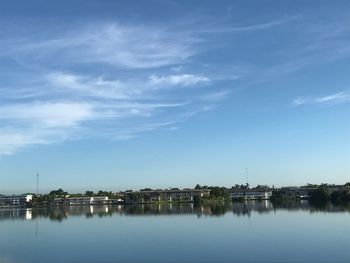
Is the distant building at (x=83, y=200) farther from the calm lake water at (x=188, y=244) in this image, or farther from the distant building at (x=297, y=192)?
the calm lake water at (x=188, y=244)

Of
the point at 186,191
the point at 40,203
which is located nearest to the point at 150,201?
the point at 186,191

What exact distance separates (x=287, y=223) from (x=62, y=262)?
66.0 ft

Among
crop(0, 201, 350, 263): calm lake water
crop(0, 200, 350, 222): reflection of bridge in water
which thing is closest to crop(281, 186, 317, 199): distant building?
crop(0, 200, 350, 222): reflection of bridge in water

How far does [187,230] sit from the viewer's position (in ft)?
109

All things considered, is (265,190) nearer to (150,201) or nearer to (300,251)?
(150,201)

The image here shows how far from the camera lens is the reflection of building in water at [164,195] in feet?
335

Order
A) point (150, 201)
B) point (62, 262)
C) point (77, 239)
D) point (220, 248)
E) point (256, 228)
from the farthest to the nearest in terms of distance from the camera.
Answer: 1. point (150, 201)
2. point (256, 228)
3. point (77, 239)
4. point (220, 248)
5. point (62, 262)

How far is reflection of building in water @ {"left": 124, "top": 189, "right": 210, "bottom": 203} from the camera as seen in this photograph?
335 feet

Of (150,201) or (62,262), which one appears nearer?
(62,262)

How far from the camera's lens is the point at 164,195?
10938 centimetres

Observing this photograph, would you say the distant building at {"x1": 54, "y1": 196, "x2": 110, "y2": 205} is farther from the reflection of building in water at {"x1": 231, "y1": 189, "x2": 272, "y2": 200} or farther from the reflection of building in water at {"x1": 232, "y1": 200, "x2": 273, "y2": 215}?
the reflection of building in water at {"x1": 232, "y1": 200, "x2": 273, "y2": 215}

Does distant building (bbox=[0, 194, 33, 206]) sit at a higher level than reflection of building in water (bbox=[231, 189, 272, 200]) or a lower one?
higher

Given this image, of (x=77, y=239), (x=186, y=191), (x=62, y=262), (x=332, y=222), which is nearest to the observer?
Result: (x=62, y=262)

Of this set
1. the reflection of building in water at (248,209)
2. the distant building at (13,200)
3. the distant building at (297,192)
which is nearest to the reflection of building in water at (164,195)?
the distant building at (297,192)
